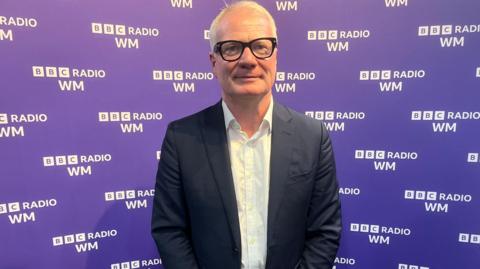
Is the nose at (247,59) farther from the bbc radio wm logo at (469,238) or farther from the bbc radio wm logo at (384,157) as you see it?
the bbc radio wm logo at (469,238)

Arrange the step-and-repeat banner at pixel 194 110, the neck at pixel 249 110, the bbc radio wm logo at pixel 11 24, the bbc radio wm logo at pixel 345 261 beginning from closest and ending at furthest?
1. the neck at pixel 249 110
2. the bbc radio wm logo at pixel 11 24
3. the step-and-repeat banner at pixel 194 110
4. the bbc radio wm logo at pixel 345 261

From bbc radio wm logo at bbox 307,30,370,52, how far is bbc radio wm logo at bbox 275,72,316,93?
19 centimetres

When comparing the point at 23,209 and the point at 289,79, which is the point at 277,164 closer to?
the point at 289,79

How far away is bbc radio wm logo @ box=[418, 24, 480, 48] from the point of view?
1467 mm

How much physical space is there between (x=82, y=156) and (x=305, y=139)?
1209mm

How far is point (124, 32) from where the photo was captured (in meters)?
1.53

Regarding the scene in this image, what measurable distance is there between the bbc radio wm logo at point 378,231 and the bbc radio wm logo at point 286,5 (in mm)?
1367

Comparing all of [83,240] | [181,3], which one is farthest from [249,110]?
[83,240]

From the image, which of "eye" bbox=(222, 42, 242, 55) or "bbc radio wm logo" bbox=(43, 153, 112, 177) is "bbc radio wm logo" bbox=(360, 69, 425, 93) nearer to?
"eye" bbox=(222, 42, 242, 55)

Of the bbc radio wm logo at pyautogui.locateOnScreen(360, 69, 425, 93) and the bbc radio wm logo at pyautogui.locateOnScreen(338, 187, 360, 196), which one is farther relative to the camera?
the bbc radio wm logo at pyautogui.locateOnScreen(338, 187, 360, 196)

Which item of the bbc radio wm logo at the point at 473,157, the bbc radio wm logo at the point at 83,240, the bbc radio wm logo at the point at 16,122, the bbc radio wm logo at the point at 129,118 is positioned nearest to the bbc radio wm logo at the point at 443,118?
the bbc radio wm logo at the point at 473,157

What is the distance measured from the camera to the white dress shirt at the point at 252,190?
3.79 feet

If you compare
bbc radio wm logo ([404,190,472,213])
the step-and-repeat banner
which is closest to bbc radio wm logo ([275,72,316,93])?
the step-and-repeat banner

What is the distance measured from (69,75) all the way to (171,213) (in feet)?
3.05
